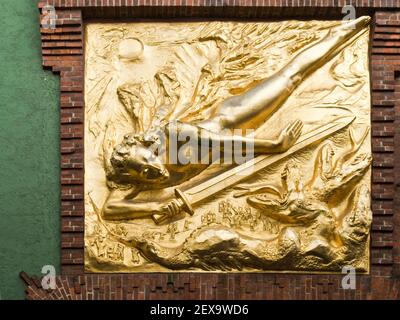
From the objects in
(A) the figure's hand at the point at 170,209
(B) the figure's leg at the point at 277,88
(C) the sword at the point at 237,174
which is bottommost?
(A) the figure's hand at the point at 170,209

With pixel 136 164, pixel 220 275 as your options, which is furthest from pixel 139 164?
pixel 220 275

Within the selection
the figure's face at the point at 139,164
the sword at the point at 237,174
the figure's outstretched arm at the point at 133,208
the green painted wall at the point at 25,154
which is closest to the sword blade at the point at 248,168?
the sword at the point at 237,174

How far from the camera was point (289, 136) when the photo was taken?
1178 cm

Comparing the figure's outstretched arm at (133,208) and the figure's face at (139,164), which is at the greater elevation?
the figure's face at (139,164)

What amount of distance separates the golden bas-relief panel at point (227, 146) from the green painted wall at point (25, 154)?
375mm

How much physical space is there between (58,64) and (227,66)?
1683 millimetres

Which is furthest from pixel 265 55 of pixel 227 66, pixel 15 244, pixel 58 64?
pixel 15 244

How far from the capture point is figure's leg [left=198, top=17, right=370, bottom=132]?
11836mm

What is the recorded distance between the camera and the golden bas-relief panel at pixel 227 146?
11641 mm

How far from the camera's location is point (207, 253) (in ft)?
38.0

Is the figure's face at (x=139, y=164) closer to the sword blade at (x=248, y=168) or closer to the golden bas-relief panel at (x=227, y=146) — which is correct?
the golden bas-relief panel at (x=227, y=146)

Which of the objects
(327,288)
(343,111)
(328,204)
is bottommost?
(327,288)

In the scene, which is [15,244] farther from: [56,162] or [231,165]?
[231,165]

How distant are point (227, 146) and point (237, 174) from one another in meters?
0.29
